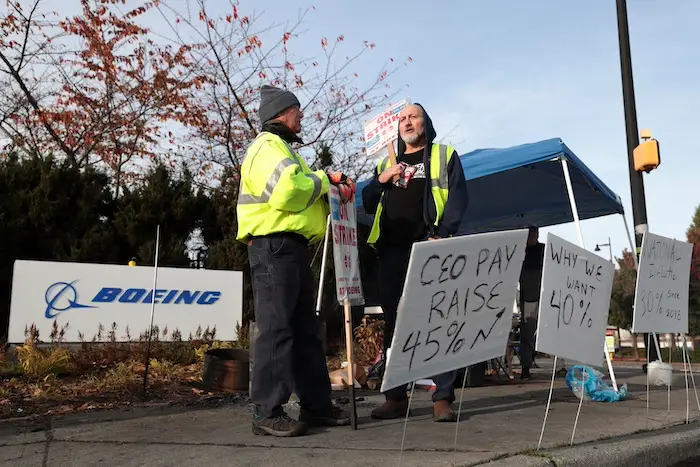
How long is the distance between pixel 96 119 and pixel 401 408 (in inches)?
501

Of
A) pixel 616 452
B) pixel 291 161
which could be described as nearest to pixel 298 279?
pixel 291 161

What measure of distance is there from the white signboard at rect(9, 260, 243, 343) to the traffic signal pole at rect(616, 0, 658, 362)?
5.23 m

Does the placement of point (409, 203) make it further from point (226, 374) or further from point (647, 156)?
point (647, 156)

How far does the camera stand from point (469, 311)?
297 centimetres

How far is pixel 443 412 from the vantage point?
370cm

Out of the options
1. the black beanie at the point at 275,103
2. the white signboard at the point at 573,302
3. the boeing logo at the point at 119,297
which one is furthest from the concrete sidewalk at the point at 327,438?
the boeing logo at the point at 119,297

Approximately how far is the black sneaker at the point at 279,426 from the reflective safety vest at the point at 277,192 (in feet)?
3.36

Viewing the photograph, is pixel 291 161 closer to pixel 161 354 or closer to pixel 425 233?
pixel 425 233

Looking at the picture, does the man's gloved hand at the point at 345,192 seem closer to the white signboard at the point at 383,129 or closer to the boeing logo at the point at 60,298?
the white signboard at the point at 383,129

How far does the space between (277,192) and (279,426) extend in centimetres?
126

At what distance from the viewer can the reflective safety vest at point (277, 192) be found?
10.7ft

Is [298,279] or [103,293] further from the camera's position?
[103,293]

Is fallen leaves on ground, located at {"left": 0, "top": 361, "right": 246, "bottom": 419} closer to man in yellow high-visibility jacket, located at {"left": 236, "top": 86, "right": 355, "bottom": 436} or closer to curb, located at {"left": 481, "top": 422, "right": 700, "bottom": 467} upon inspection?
man in yellow high-visibility jacket, located at {"left": 236, "top": 86, "right": 355, "bottom": 436}

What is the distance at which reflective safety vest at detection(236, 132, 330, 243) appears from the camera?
10.7 ft
